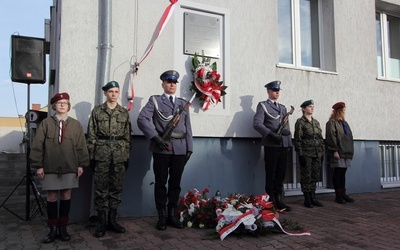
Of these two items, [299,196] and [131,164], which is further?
[299,196]

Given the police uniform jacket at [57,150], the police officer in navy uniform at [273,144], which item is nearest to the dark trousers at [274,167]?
the police officer in navy uniform at [273,144]

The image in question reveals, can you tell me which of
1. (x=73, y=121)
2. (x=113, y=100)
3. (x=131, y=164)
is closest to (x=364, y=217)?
Answer: (x=131, y=164)

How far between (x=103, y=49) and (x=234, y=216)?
112 inches

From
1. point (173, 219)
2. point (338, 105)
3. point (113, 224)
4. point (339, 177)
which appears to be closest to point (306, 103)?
point (338, 105)

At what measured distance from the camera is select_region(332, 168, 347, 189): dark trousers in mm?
6406

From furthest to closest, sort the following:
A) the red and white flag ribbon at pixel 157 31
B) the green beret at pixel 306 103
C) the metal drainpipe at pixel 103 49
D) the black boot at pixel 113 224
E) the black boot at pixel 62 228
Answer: the green beret at pixel 306 103
the red and white flag ribbon at pixel 157 31
the metal drainpipe at pixel 103 49
the black boot at pixel 113 224
the black boot at pixel 62 228

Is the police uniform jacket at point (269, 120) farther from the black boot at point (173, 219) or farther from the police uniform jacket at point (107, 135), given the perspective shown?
the police uniform jacket at point (107, 135)

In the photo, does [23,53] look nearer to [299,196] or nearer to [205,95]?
[205,95]

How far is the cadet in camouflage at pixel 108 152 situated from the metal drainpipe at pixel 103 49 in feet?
1.62

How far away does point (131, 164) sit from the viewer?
5145mm

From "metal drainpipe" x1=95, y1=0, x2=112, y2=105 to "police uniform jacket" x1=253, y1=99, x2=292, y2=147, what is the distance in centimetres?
236

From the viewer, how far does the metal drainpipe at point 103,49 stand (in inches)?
193

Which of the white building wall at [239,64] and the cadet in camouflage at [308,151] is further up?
the white building wall at [239,64]

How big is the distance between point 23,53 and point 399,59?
824cm
